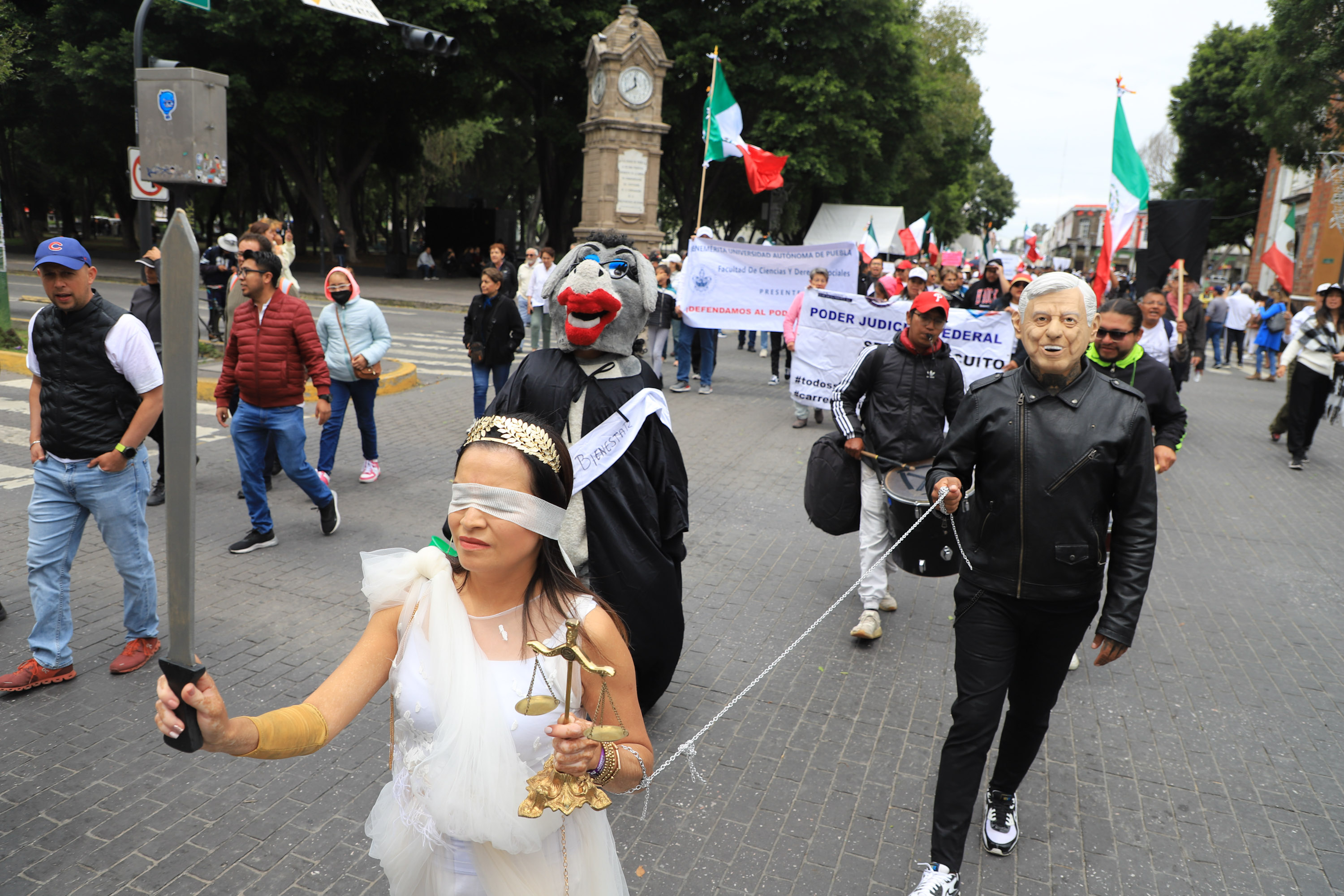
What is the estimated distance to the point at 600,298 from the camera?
382 centimetres

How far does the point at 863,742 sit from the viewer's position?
4273 mm

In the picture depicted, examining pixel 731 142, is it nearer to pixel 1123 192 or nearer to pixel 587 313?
pixel 1123 192

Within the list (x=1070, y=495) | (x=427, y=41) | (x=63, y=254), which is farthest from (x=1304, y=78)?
(x=63, y=254)

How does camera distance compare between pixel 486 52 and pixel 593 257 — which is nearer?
pixel 593 257

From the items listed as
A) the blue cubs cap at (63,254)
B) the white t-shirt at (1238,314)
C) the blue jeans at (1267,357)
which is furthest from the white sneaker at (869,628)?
the white t-shirt at (1238,314)

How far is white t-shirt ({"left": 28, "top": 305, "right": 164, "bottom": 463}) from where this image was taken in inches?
176

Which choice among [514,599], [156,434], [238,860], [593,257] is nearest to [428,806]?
[514,599]

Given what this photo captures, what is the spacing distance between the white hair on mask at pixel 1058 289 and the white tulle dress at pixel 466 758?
2009 mm

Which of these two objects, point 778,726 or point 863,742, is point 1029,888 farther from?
point 778,726

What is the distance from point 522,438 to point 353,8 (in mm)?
10862

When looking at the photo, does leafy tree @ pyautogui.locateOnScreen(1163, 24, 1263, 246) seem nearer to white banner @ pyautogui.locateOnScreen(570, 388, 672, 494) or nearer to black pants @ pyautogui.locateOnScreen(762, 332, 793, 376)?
black pants @ pyautogui.locateOnScreen(762, 332, 793, 376)

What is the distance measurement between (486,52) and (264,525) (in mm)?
27474

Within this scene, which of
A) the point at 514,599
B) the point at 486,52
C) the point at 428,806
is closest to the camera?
the point at 428,806

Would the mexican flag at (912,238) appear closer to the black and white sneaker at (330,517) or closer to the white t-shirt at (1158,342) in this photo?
the white t-shirt at (1158,342)
